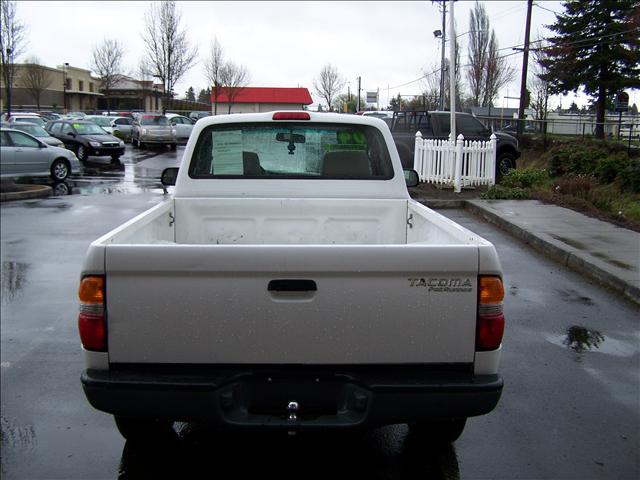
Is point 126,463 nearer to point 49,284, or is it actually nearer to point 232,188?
point 232,188

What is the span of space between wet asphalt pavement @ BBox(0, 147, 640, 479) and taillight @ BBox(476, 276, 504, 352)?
86 centimetres

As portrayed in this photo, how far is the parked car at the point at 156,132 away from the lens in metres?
36.0

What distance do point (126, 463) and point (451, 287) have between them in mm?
2172

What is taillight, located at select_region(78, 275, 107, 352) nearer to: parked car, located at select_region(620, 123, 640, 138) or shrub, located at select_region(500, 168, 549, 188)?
shrub, located at select_region(500, 168, 549, 188)

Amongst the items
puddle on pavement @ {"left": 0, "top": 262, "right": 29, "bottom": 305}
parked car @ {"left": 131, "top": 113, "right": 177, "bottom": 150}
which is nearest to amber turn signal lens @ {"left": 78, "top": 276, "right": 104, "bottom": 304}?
puddle on pavement @ {"left": 0, "top": 262, "right": 29, "bottom": 305}

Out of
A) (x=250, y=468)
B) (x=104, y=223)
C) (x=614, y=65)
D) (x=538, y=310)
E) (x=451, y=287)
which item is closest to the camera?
(x=451, y=287)

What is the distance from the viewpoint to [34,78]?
227 feet

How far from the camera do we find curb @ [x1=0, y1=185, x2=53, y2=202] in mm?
15532

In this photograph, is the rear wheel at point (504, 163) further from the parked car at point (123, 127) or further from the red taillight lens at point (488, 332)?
the parked car at point (123, 127)

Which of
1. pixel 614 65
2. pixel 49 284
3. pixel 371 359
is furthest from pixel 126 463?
pixel 614 65

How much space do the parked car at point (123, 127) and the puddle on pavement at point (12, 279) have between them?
33303mm

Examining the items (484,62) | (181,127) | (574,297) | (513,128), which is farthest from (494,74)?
(574,297)

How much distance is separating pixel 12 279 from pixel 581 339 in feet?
21.5

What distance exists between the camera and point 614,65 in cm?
3875
